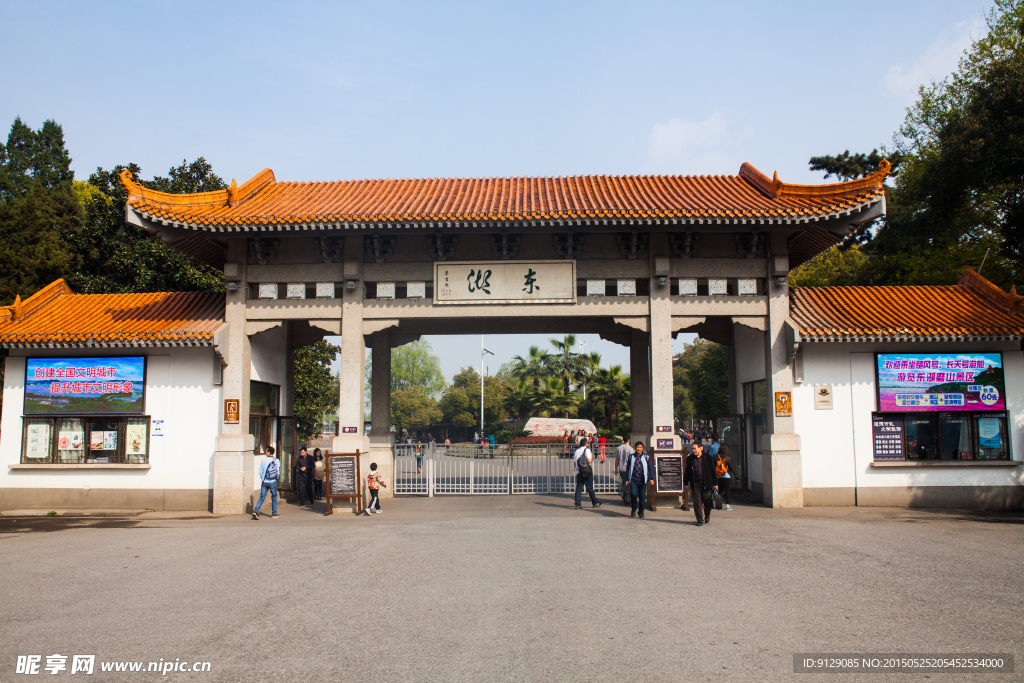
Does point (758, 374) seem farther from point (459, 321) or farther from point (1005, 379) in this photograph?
point (459, 321)

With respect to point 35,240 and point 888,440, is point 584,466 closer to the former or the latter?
point 888,440

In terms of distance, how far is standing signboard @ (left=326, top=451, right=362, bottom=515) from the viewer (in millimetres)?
14469

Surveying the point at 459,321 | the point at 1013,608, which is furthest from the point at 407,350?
the point at 1013,608

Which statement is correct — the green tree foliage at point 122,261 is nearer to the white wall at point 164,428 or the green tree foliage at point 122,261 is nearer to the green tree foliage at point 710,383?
the white wall at point 164,428

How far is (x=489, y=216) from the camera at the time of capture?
14125 millimetres

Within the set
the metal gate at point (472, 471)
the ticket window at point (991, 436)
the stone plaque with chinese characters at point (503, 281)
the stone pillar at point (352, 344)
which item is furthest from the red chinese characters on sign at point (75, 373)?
the ticket window at point (991, 436)

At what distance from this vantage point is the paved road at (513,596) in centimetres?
552

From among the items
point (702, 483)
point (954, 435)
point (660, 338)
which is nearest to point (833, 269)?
point (954, 435)

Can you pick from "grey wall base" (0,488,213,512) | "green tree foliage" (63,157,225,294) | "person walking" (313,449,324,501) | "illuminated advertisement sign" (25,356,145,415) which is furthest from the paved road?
"green tree foliage" (63,157,225,294)

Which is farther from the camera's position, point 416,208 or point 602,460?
point 602,460

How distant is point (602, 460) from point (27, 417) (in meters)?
14.3

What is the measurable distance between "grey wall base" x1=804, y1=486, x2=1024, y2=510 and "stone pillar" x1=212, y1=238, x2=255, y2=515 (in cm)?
1298

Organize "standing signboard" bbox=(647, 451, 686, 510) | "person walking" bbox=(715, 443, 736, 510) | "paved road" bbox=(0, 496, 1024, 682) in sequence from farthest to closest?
"person walking" bbox=(715, 443, 736, 510) → "standing signboard" bbox=(647, 451, 686, 510) → "paved road" bbox=(0, 496, 1024, 682)

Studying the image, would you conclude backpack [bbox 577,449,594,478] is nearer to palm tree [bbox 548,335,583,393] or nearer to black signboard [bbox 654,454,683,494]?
black signboard [bbox 654,454,683,494]
